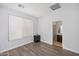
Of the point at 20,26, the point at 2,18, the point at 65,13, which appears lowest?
the point at 20,26

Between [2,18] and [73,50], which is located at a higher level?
[2,18]

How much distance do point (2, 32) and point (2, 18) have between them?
28.1 inches

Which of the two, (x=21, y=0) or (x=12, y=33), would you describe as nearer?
(x=21, y=0)

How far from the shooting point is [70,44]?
3.39m

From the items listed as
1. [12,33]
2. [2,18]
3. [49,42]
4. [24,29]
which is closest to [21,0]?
[2,18]

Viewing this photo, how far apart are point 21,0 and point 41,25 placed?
470 centimetres

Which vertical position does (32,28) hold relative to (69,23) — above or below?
below

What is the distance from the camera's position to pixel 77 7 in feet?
9.97

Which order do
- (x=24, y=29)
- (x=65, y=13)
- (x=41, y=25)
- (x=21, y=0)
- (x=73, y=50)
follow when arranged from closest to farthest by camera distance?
(x=21, y=0) → (x=73, y=50) → (x=65, y=13) → (x=24, y=29) → (x=41, y=25)

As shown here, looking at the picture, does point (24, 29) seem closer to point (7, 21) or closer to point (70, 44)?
point (7, 21)

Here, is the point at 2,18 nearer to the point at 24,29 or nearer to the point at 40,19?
the point at 24,29

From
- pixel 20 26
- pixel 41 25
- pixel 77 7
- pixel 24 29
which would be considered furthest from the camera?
pixel 41 25

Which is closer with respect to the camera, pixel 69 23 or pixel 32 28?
pixel 69 23

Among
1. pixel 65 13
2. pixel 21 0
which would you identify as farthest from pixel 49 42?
pixel 21 0
